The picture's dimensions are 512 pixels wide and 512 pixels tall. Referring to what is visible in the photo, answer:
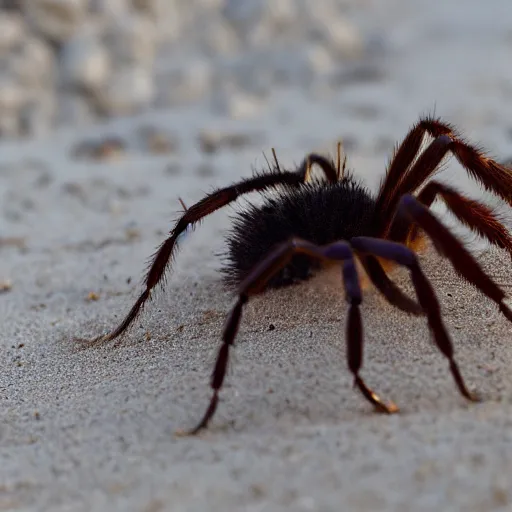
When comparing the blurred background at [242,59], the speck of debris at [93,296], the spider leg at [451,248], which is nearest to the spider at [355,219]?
the spider leg at [451,248]

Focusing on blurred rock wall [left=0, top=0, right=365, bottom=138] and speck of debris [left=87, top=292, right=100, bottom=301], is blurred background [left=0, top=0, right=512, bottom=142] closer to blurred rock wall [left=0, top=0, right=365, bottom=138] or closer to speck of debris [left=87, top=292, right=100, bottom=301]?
blurred rock wall [left=0, top=0, right=365, bottom=138]

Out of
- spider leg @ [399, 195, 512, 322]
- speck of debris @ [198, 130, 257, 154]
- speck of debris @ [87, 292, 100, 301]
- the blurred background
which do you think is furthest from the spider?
the blurred background

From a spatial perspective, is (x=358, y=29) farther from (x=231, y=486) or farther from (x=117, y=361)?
(x=231, y=486)

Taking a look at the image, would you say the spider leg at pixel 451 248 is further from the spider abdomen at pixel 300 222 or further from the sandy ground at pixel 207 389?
the spider abdomen at pixel 300 222

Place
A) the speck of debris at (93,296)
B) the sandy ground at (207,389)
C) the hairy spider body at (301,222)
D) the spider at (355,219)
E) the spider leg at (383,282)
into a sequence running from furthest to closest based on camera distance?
1. the speck of debris at (93,296)
2. the hairy spider body at (301,222)
3. the spider leg at (383,282)
4. the spider at (355,219)
5. the sandy ground at (207,389)

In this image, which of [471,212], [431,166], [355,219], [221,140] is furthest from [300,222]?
[221,140]

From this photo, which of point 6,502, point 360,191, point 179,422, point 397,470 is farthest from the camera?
point 360,191

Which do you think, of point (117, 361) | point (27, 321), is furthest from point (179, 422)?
point (27, 321)
